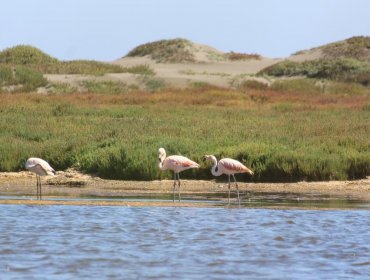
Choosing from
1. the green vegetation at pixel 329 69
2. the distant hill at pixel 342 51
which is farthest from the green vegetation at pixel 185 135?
the distant hill at pixel 342 51

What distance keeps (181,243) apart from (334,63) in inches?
1767

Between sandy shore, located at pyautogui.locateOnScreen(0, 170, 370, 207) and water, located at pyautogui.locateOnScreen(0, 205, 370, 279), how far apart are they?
126 centimetres

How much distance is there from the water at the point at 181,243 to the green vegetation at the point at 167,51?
52.9m

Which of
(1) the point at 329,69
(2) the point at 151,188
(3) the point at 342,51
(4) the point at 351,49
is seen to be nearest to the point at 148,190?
(2) the point at 151,188

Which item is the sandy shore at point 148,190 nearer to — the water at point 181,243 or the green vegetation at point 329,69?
the water at point 181,243

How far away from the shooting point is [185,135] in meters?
24.8

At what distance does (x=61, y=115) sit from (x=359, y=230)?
16.6 metres

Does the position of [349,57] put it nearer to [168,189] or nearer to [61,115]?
[61,115]

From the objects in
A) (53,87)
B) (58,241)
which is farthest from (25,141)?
(53,87)

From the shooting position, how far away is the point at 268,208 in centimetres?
1684

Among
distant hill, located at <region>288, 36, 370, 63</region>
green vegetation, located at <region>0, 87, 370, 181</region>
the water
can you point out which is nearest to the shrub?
distant hill, located at <region>288, 36, 370, 63</region>

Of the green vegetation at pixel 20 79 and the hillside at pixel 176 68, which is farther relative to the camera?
the hillside at pixel 176 68

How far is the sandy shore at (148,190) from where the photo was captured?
59.3 feet

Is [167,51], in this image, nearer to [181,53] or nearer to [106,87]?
[181,53]
